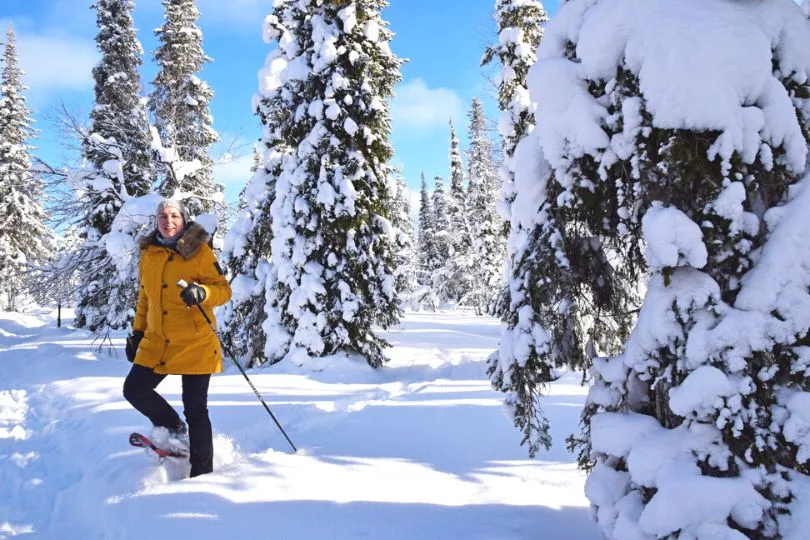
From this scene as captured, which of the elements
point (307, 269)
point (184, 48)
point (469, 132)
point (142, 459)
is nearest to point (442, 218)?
point (469, 132)

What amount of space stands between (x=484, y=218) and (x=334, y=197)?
912 inches

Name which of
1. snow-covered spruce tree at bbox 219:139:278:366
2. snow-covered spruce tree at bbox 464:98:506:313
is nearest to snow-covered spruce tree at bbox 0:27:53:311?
snow-covered spruce tree at bbox 219:139:278:366

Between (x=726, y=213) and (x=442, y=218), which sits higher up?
(x=442, y=218)

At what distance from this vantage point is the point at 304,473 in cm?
398

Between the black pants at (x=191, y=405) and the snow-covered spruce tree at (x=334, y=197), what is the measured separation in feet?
23.5

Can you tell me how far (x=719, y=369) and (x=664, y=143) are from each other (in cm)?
109

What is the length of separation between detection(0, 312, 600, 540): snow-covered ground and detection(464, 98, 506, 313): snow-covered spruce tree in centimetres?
2589

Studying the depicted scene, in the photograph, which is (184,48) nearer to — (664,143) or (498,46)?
(498,46)

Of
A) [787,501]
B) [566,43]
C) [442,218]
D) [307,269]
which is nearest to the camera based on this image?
[787,501]

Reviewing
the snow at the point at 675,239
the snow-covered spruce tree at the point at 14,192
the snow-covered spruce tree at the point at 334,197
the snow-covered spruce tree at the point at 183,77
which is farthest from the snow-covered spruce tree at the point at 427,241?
the snow at the point at 675,239

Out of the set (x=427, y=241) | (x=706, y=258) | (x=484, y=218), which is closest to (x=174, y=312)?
(x=706, y=258)

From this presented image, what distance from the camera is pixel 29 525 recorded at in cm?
356

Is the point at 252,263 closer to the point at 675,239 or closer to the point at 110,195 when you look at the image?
the point at 110,195

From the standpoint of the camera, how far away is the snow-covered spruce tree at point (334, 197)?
11609 millimetres
